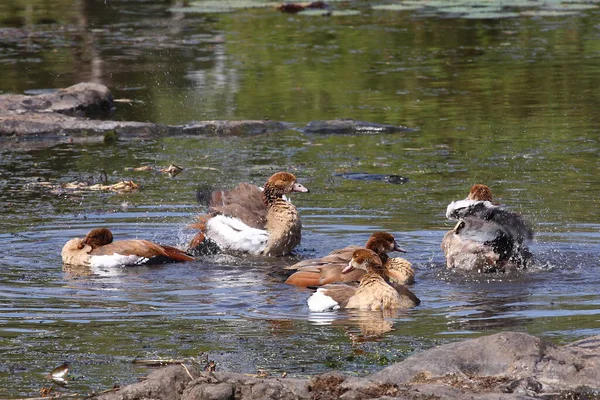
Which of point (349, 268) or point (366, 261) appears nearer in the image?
point (366, 261)

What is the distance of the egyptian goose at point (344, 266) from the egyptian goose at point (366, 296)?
45cm

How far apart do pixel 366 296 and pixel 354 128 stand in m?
7.37

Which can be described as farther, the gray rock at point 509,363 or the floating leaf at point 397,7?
the floating leaf at point 397,7

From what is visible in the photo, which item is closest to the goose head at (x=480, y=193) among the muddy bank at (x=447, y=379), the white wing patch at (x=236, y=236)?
the white wing patch at (x=236, y=236)

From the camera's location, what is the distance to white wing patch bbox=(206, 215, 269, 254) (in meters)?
10.9

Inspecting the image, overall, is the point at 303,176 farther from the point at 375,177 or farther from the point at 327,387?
the point at 327,387

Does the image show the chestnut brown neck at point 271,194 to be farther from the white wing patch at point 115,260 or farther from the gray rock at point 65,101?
the gray rock at point 65,101

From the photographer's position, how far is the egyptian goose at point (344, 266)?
926 centimetres

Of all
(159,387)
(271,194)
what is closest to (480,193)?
(271,194)

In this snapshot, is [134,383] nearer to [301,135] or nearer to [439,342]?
[439,342]

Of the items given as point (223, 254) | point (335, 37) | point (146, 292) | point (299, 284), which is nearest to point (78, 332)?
point (146, 292)

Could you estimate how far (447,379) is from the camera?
19.5 feet

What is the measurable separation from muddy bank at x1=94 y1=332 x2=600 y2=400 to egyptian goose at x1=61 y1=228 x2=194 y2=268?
174 inches

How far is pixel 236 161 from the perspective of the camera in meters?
14.2
